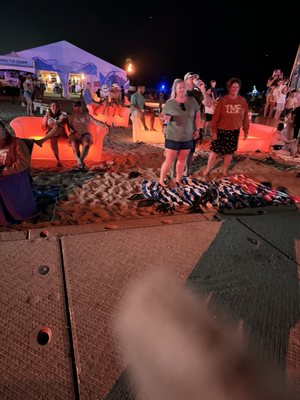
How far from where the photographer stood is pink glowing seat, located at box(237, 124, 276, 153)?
809 cm

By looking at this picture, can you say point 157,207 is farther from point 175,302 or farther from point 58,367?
point 58,367

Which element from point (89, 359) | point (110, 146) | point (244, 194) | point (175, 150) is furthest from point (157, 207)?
point (110, 146)

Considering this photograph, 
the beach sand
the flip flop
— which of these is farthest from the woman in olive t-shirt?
the beach sand

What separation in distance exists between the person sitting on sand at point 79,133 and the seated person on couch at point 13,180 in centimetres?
228

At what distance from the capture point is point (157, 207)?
4016 millimetres

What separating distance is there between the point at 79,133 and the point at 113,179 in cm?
146

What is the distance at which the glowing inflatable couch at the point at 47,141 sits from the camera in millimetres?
5953

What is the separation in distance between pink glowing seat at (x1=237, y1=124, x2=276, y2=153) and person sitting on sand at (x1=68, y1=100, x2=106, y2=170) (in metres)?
4.57

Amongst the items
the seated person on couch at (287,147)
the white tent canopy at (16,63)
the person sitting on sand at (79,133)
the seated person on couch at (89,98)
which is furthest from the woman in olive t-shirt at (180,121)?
the white tent canopy at (16,63)

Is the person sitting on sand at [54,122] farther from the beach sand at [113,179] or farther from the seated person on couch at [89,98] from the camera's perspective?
the seated person on couch at [89,98]

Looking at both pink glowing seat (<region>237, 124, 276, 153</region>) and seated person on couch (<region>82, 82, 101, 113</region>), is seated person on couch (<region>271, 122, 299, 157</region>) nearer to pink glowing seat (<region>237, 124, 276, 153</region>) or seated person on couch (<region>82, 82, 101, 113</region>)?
pink glowing seat (<region>237, 124, 276, 153</region>)

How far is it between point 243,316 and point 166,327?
62 centimetres

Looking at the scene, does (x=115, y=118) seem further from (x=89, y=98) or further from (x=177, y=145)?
(x=177, y=145)

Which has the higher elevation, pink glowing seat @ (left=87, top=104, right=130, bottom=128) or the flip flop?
pink glowing seat @ (left=87, top=104, right=130, bottom=128)
